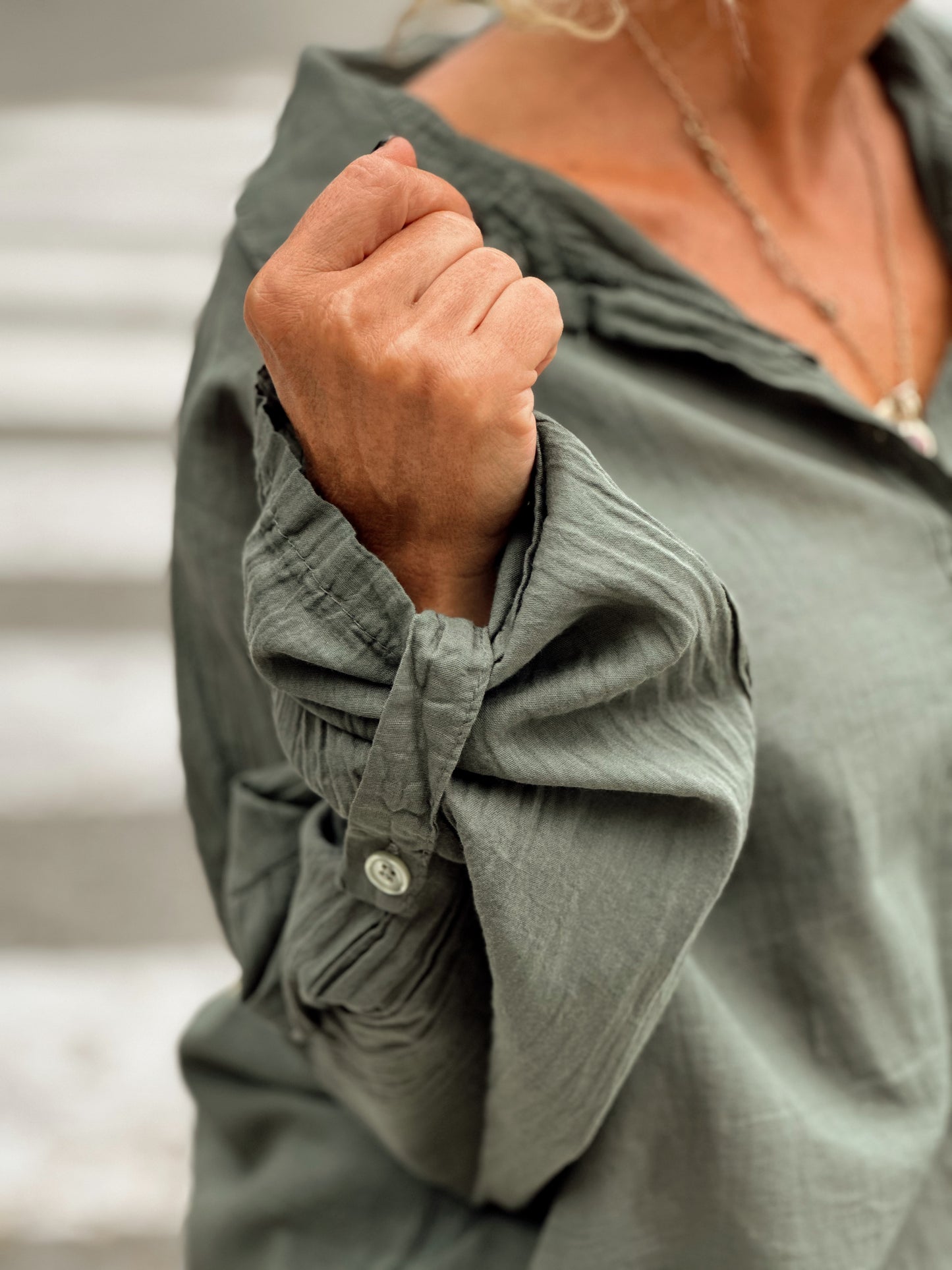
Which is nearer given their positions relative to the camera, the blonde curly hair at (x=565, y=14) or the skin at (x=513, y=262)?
the skin at (x=513, y=262)

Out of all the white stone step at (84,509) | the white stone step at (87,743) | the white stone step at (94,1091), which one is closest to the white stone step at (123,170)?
the white stone step at (84,509)

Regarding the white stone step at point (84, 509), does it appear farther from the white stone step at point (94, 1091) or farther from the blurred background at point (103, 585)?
the white stone step at point (94, 1091)

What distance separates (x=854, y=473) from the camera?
608mm

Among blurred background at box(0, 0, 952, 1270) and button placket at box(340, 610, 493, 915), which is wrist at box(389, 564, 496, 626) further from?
blurred background at box(0, 0, 952, 1270)

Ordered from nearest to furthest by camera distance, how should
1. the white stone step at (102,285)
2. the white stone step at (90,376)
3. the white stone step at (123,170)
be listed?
1. the white stone step at (90,376)
2. the white stone step at (102,285)
3. the white stone step at (123,170)

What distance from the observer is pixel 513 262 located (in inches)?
15.4

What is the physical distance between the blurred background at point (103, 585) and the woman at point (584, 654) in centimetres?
23

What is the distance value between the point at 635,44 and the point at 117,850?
1331 millimetres

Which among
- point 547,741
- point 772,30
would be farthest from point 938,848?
point 772,30

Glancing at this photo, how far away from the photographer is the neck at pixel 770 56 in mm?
659

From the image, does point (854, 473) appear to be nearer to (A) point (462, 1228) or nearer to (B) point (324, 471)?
(B) point (324, 471)

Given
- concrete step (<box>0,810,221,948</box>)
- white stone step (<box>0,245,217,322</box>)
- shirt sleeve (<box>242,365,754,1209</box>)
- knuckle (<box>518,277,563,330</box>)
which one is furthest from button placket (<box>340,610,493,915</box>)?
white stone step (<box>0,245,217,322</box>)

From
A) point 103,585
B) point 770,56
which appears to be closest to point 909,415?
point 770,56

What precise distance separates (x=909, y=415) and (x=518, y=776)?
40cm
